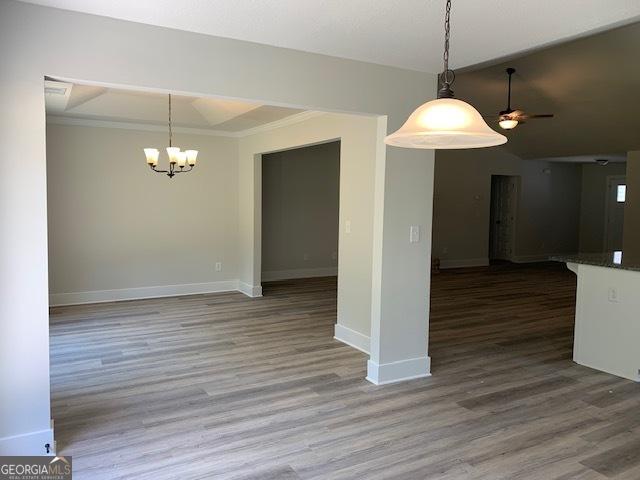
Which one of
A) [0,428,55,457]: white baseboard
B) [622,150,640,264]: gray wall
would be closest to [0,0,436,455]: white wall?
[0,428,55,457]: white baseboard

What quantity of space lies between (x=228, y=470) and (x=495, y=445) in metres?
1.60

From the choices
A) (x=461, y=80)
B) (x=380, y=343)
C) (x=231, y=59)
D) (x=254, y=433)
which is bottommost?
(x=254, y=433)

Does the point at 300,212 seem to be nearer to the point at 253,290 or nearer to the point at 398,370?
the point at 253,290

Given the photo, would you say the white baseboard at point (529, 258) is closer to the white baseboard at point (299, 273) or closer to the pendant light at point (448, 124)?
the white baseboard at point (299, 273)

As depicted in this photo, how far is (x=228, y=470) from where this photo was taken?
8.75 ft

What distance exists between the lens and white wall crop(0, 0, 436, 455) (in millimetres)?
2598

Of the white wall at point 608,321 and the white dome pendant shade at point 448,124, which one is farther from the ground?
the white dome pendant shade at point 448,124

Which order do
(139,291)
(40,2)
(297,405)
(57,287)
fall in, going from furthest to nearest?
(139,291)
(57,287)
(297,405)
(40,2)

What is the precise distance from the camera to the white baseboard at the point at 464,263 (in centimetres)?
1070

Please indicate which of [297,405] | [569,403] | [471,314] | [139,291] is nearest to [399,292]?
[297,405]

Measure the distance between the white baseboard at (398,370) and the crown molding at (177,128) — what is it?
2.82 meters

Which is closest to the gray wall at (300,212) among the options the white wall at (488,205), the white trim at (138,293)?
the white trim at (138,293)

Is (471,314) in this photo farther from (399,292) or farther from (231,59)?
(231,59)

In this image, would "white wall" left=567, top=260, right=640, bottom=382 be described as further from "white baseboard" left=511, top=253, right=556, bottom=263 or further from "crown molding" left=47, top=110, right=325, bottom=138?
"white baseboard" left=511, top=253, right=556, bottom=263
